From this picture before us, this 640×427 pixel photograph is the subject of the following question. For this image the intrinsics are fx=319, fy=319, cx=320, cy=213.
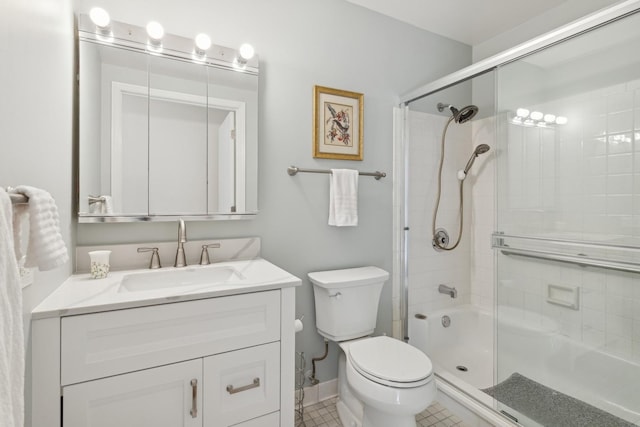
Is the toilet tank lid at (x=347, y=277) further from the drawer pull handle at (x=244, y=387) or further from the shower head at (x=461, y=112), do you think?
the shower head at (x=461, y=112)

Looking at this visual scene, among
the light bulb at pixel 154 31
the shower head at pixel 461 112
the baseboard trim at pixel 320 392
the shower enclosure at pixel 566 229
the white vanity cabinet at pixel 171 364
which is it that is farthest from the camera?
the shower head at pixel 461 112

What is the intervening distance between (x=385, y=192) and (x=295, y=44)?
1.05 meters

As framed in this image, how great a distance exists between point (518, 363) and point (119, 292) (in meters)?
1.81

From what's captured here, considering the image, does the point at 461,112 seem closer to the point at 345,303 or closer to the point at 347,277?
the point at 347,277

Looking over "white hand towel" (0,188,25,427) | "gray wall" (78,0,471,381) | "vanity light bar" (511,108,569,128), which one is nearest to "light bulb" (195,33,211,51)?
"gray wall" (78,0,471,381)

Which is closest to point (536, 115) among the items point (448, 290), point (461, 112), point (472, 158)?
point (461, 112)

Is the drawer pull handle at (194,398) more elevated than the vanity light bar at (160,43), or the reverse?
the vanity light bar at (160,43)

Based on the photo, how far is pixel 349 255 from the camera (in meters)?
1.99

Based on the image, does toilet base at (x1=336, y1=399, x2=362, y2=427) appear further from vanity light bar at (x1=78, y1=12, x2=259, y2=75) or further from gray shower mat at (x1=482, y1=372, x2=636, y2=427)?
vanity light bar at (x1=78, y1=12, x2=259, y2=75)

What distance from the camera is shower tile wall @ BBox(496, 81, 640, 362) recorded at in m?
1.29

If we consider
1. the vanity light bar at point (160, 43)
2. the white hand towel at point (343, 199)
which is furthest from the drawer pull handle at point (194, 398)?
the vanity light bar at point (160, 43)

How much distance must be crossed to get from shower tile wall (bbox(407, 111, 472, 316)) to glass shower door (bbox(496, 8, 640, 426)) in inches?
23.1

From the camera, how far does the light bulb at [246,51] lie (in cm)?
159

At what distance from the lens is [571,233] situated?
146 centimetres
